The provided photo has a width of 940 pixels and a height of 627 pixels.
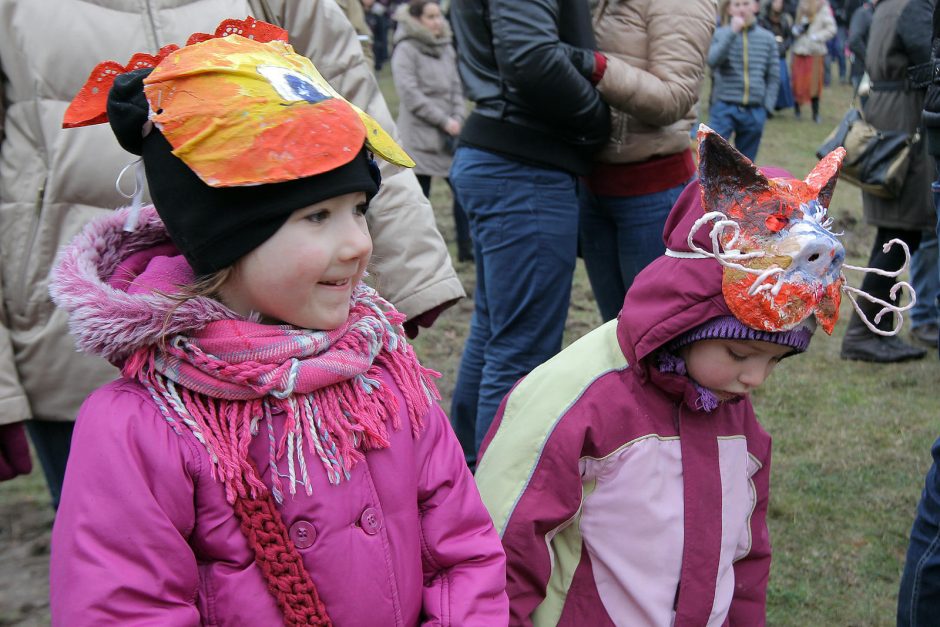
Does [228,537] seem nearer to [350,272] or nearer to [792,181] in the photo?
[350,272]

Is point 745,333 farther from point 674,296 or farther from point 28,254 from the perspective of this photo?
point 28,254

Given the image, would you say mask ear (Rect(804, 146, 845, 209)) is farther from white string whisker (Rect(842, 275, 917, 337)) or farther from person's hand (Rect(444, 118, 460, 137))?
person's hand (Rect(444, 118, 460, 137))

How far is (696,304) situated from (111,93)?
107 centimetres

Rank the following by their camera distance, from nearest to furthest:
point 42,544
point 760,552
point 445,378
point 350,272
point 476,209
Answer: point 350,272, point 760,552, point 476,209, point 42,544, point 445,378

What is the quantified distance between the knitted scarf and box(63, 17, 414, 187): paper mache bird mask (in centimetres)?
24

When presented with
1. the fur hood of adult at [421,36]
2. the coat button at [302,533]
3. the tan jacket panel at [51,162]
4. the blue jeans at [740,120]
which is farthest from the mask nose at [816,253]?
the blue jeans at [740,120]

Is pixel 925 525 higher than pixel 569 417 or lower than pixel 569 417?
lower

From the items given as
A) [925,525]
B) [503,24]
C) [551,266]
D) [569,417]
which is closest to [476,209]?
[551,266]

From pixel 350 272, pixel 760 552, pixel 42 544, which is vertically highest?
pixel 350 272

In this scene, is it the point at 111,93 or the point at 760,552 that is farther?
the point at 760,552

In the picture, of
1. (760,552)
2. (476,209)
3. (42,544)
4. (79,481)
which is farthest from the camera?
(42,544)

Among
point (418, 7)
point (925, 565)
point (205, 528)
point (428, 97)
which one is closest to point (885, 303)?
point (925, 565)

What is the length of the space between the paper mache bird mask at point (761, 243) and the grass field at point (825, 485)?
1.52m

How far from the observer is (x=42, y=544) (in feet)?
10.8
